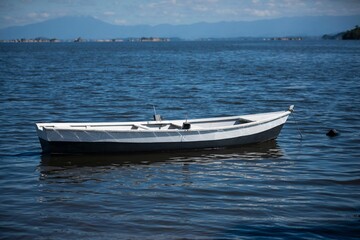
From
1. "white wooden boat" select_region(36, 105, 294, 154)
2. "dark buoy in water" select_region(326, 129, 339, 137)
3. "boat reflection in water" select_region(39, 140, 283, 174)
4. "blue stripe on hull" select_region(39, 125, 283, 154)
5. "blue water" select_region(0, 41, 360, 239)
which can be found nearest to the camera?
"blue water" select_region(0, 41, 360, 239)

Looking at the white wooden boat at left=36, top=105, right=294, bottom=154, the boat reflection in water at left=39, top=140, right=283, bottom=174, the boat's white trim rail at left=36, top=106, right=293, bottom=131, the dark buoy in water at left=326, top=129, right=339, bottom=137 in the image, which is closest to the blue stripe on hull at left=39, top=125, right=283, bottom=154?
the white wooden boat at left=36, top=105, right=294, bottom=154

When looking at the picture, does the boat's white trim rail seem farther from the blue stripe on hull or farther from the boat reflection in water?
the boat reflection in water

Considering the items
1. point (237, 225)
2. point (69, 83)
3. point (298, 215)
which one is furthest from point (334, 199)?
point (69, 83)

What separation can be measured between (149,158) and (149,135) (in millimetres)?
792

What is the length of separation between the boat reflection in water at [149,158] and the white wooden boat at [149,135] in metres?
0.21

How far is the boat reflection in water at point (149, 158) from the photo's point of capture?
658 inches

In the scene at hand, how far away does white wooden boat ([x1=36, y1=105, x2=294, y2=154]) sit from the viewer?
16.8 metres

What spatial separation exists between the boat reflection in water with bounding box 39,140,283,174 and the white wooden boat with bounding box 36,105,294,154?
0.21 meters

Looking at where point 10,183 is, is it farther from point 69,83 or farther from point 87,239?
point 69,83

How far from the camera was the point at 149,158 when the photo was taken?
1747 cm

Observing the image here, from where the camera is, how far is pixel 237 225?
11.2 metres

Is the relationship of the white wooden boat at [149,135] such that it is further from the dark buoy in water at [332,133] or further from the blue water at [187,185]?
the dark buoy in water at [332,133]

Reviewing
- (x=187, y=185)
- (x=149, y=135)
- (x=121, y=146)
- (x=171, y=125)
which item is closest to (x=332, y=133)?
(x=171, y=125)

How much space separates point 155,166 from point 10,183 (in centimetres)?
451
